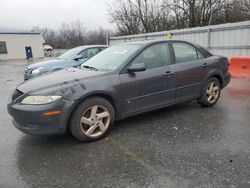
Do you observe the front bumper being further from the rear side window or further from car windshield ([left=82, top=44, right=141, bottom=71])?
the rear side window

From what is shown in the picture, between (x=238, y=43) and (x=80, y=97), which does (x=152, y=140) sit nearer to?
(x=80, y=97)

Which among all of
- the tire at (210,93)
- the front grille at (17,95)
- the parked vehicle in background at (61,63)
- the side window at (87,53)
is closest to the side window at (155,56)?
the tire at (210,93)

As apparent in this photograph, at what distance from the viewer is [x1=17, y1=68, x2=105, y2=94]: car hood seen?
3537 millimetres

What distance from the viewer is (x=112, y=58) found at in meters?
4.56

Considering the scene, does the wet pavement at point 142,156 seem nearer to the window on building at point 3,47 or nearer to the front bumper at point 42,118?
the front bumper at point 42,118

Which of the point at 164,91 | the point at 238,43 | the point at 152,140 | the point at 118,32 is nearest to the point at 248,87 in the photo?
the point at 238,43

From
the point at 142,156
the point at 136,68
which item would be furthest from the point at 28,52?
the point at 142,156

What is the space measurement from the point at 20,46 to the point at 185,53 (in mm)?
37223

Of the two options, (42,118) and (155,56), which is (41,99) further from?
(155,56)

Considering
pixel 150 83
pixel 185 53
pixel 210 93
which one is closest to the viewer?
pixel 150 83

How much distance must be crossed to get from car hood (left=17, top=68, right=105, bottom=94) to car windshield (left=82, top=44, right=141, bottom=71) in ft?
1.10

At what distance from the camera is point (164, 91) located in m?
4.52

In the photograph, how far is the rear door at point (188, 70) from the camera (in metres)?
4.75

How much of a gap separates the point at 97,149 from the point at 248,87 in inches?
236
